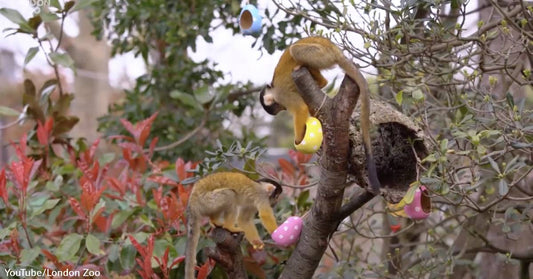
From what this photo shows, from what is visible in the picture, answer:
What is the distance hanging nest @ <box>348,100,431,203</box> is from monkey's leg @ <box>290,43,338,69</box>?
184 mm

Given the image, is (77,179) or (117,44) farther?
(117,44)

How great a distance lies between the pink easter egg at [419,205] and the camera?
1.57 meters

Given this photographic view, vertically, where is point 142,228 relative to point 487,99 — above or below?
below

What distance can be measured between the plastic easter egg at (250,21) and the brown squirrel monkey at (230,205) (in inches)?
17.7

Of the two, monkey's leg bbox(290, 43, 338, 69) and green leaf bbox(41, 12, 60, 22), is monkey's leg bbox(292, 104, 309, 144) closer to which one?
monkey's leg bbox(290, 43, 338, 69)

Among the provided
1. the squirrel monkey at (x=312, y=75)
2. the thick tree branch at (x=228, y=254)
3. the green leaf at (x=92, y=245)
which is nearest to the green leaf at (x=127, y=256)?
the green leaf at (x=92, y=245)

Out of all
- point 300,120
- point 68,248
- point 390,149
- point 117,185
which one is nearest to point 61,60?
point 117,185

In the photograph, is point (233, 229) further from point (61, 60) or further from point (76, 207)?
point (61, 60)

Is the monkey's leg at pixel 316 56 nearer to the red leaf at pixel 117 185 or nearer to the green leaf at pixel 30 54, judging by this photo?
the red leaf at pixel 117 185

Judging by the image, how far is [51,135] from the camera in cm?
270

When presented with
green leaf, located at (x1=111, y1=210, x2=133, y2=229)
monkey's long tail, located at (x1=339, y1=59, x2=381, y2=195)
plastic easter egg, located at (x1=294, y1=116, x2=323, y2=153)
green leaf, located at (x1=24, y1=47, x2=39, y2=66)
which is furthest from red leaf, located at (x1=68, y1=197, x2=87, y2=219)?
monkey's long tail, located at (x1=339, y1=59, x2=381, y2=195)

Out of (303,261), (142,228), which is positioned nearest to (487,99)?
(303,261)

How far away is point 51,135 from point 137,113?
49cm

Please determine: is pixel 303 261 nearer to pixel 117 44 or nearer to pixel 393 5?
pixel 393 5
